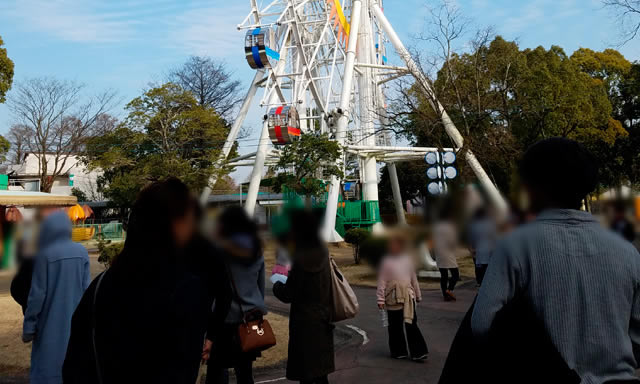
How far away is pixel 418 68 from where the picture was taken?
58.2ft

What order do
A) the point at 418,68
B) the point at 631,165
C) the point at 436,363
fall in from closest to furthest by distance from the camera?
the point at 436,363 → the point at 418,68 → the point at 631,165

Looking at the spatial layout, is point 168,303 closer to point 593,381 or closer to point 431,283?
point 593,381

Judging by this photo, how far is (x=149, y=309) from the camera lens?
1842 millimetres

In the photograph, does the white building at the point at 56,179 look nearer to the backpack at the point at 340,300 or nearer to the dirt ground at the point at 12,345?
the dirt ground at the point at 12,345

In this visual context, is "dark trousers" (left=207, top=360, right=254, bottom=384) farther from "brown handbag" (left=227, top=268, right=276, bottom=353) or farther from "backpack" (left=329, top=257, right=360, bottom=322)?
"backpack" (left=329, top=257, right=360, bottom=322)

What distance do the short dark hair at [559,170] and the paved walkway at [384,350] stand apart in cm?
430

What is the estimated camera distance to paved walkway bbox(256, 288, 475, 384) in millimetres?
5812

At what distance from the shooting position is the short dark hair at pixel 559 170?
66.8 inches

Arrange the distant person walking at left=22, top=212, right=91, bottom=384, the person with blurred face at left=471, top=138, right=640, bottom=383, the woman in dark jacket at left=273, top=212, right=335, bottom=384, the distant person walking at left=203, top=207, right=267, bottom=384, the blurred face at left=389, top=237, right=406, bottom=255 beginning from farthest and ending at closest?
the woman in dark jacket at left=273, top=212, right=335, bottom=384 < the distant person walking at left=203, top=207, right=267, bottom=384 < the distant person walking at left=22, top=212, right=91, bottom=384 < the blurred face at left=389, top=237, right=406, bottom=255 < the person with blurred face at left=471, top=138, right=640, bottom=383

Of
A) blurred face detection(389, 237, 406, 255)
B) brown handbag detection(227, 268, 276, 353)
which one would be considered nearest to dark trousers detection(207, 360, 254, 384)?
brown handbag detection(227, 268, 276, 353)

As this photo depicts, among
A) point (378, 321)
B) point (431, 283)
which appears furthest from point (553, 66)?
point (378, 321)

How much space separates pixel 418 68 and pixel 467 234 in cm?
1682

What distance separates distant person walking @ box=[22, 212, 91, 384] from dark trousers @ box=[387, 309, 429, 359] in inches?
145

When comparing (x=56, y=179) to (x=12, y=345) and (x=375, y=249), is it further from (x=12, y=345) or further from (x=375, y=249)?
(x=375, y=249)
